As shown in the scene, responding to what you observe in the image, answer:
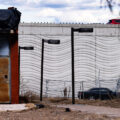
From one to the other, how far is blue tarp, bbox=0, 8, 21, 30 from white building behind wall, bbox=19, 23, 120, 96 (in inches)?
556

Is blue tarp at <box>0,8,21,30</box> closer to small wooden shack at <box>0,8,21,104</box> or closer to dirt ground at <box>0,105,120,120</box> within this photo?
small wooden shack at <box>0,8,21,104</box>

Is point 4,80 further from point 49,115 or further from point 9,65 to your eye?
point 49,115

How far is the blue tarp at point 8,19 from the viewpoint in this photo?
20.3m

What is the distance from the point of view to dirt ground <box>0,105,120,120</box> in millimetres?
15297

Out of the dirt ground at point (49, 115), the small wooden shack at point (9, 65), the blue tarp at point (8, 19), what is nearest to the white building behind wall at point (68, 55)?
the small wooden shack at point (9, 65)

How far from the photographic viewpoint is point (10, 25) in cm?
2036

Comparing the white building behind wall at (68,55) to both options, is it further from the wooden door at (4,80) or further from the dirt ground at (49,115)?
the dirt ground at (49,115)

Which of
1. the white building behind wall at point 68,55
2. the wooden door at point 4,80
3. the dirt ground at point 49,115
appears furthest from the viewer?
the white building behind wall at point 68,55

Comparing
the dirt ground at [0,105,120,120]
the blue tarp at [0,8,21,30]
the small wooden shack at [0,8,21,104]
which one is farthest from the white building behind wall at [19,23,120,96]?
the dirt ground at [0,105,120,120]

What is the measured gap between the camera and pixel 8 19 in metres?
20.3

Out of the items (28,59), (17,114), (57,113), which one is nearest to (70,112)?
(57,113)

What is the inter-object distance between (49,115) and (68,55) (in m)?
20.2

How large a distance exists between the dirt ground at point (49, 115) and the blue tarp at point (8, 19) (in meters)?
4.35

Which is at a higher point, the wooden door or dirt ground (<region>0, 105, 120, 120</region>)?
the wooden door
